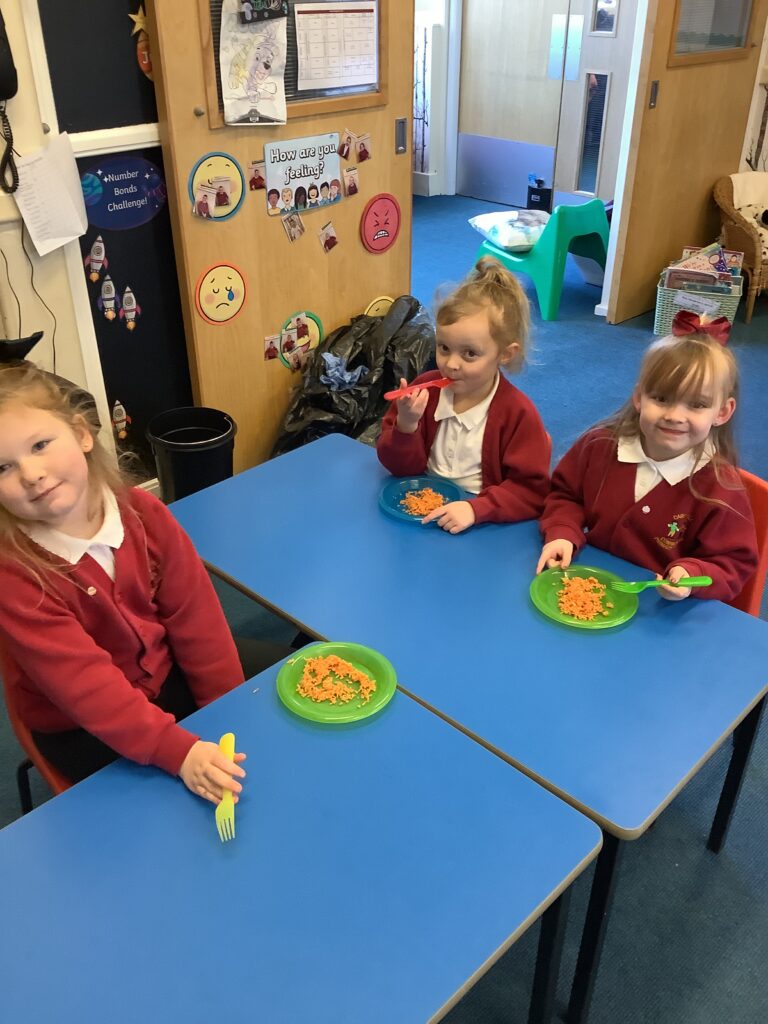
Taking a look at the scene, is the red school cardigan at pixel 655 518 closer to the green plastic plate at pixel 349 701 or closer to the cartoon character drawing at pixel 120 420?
the green plastic plate at pixel 349 701

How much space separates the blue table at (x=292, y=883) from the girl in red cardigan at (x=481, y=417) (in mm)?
635

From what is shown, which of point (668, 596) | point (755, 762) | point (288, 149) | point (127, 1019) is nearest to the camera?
point (127, 1019)

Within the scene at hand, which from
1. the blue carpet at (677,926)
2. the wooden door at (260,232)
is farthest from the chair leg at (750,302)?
the blue carpet at (677,926)

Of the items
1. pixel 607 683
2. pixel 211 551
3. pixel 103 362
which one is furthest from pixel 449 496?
pixel 103 362

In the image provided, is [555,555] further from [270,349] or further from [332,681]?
[270,349]

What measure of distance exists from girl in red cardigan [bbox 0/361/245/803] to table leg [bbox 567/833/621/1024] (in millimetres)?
520

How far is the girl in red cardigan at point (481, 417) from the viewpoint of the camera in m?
1.63

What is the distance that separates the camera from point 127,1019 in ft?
2.58

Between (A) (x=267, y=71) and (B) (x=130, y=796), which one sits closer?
(B) (x=130, y=796)

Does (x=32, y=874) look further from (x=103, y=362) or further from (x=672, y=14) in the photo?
(x=672, y=14)

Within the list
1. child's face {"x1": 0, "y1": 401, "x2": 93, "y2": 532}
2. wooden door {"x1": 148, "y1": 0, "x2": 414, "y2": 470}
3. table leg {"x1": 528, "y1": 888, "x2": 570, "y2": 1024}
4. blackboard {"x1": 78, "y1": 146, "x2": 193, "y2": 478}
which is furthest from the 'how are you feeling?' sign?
table leg {"x1": 528, "y1": 888, "x2": 570, "y2": 1024}

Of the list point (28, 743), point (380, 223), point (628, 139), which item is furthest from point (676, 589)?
point (628, 139)

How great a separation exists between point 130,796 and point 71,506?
39 centimetres

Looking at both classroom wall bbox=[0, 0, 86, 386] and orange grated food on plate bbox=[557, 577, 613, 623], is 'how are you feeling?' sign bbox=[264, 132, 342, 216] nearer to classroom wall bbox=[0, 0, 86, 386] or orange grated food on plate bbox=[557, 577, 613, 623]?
classroom wall bbox=[0, 0, 86, 386]
